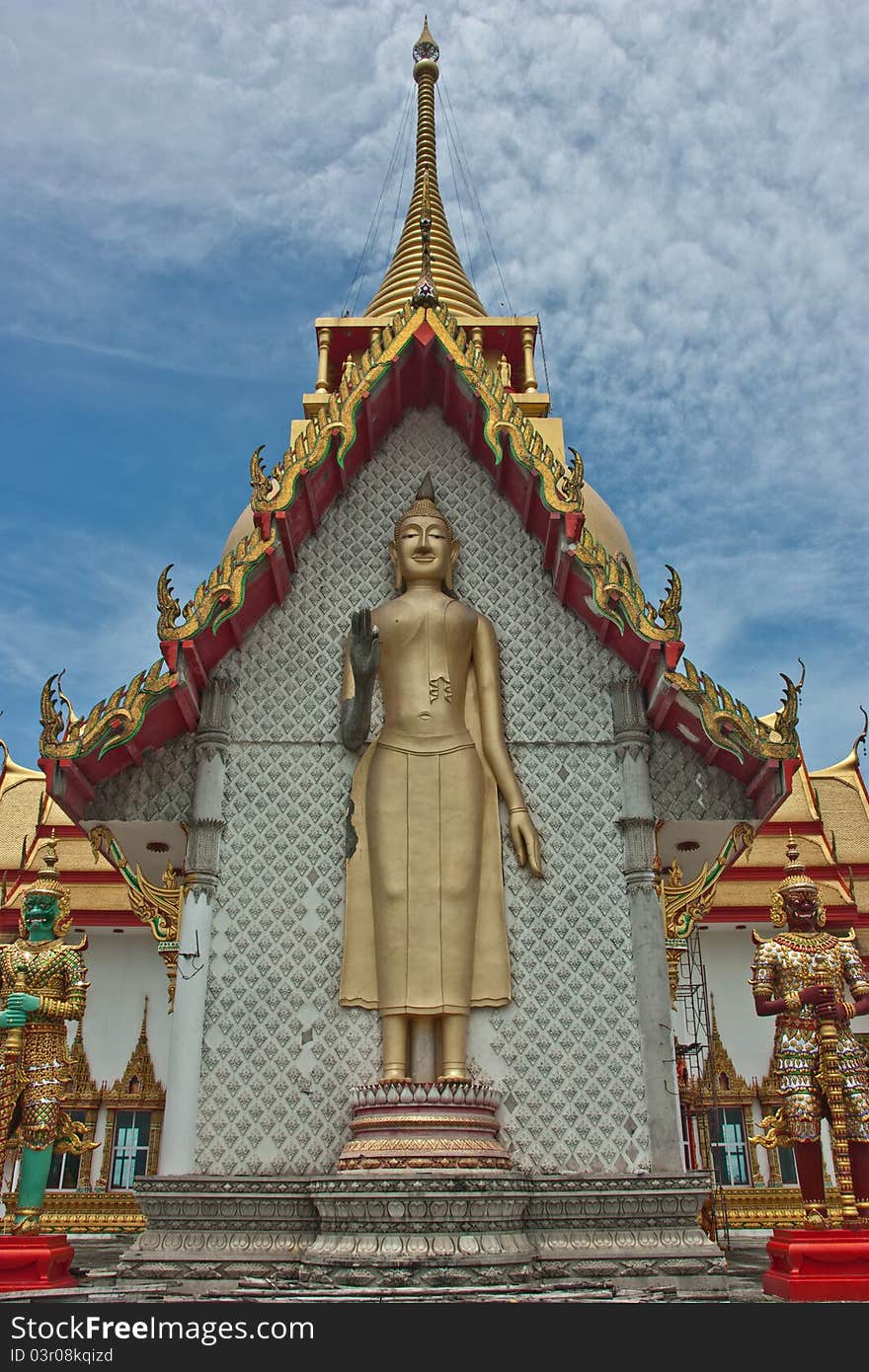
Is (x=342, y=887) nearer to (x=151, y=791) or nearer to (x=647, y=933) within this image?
(x=151, y=791)

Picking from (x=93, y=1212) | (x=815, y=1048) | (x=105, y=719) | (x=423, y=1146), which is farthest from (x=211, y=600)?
(x=93, y=1212)

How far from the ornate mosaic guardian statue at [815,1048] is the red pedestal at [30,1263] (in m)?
3.46

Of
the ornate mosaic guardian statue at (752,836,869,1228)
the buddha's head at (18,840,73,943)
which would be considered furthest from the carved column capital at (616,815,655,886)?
the buddha's head at (18,840,73,943)

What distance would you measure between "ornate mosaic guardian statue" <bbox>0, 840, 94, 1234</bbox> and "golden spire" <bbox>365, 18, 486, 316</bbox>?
8644mm

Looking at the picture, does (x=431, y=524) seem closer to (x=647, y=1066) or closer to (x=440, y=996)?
(x=440, y=996)

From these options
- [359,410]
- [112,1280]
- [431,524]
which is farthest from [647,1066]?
[359,410]

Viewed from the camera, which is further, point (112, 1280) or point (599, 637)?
point (599, 637)

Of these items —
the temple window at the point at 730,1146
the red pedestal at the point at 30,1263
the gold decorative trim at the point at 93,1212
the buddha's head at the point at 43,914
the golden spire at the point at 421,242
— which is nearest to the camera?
the red pedestal at the point at 30,1263

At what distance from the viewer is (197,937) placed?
19.9 ft

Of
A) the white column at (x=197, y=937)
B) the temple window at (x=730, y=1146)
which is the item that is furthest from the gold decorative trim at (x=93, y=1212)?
the temple window at (x=730, y=1146)

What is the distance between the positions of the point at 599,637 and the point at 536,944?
193 centimetres

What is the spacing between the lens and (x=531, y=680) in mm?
6789

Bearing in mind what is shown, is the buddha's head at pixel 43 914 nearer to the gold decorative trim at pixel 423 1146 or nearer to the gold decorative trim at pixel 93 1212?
the gold decorative trim at pixel 423 1146

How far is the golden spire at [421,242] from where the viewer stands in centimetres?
1262
